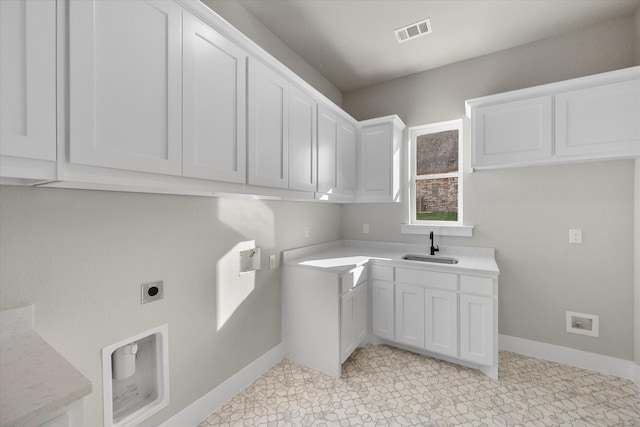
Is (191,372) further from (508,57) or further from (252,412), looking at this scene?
(508,57)

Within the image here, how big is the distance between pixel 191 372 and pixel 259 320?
2.05 feet

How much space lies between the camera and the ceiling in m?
2.06

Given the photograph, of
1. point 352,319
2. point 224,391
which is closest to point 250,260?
point 224,391

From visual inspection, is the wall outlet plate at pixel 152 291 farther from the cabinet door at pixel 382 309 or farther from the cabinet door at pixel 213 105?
the cabinet door at pixel 382 309

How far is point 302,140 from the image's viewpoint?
209 cm

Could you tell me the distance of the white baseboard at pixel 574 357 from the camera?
7.03 ft

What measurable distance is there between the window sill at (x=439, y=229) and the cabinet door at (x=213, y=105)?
2.10 meters

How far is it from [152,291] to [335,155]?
183 cm

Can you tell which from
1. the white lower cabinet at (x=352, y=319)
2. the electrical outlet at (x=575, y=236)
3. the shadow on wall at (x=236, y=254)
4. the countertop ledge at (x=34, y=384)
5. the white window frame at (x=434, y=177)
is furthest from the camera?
the white window frame at (x=434, y=177)

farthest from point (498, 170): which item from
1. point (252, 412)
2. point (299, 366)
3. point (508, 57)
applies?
point (252, 412)

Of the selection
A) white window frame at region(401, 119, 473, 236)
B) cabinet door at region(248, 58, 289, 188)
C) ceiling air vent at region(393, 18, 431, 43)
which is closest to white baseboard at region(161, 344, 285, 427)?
cabinet door at region(248, 58, 289, 188)

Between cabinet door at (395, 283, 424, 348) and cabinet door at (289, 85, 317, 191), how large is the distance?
1.28m

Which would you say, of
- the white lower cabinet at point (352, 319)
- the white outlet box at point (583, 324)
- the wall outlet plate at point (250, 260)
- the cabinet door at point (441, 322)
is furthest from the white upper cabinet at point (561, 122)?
the wall outlet plate at point (250, 260)

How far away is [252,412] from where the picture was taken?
1802 mm
